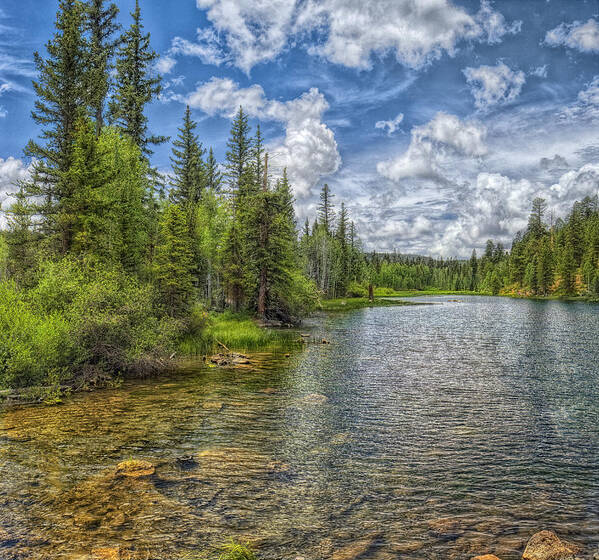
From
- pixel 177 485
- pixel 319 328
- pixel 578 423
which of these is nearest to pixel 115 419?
pixel 177 485

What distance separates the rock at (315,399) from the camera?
14.8m

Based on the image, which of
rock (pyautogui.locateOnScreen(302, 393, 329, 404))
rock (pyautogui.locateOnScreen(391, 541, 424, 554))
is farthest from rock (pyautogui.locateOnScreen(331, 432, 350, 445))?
rock (pyautogui.locateOnScreen(391, 541, 424, 554))

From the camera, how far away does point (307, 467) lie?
936cm

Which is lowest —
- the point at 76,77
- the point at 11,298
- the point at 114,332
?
the point at 114,332

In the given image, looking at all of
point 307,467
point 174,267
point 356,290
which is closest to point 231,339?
point 174,267

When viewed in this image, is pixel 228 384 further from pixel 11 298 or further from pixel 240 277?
pixel 240 277

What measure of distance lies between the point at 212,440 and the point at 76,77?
23.1m

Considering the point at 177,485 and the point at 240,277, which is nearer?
the point at 177,485

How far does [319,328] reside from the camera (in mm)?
40000

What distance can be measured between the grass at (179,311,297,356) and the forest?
454 mm

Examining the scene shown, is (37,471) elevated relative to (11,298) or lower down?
lower down

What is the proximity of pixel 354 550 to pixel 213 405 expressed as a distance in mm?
8544

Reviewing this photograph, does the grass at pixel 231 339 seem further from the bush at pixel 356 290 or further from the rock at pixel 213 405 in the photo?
the bush at pixel 356 290

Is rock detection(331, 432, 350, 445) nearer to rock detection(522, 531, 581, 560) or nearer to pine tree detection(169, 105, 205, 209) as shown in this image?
rock detection(522, 531, 581, 560)
